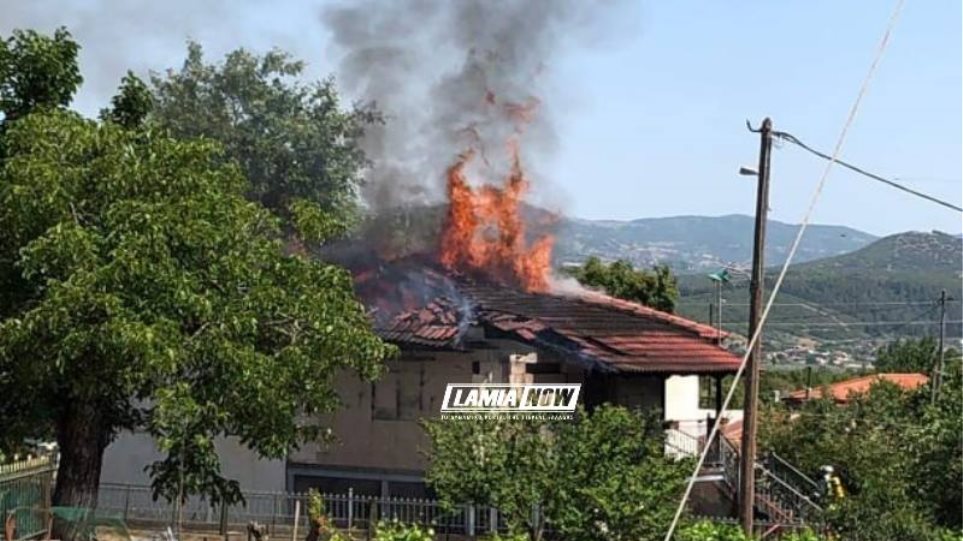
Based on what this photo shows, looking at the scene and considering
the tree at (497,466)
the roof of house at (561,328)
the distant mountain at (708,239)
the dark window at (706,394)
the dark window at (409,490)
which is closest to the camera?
the tree at (497,466)

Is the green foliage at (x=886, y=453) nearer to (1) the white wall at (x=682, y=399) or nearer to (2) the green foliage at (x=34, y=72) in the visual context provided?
(1) the white wall at (x=682, y=399)

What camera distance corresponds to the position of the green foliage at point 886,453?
69.4 ft

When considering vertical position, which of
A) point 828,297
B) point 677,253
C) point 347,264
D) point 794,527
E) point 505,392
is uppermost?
point 677,253

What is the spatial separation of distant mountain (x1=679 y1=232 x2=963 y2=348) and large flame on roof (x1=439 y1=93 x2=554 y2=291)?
5028 centimetres

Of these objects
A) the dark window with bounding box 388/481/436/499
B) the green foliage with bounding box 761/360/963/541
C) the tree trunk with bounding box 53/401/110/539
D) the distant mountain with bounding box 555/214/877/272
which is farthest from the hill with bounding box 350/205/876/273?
the tree trunk with bounding box 53/401/110/539

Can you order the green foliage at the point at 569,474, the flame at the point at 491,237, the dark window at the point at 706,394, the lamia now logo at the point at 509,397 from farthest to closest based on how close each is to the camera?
the dark window at the point at 706,394
the flame at the point at 491,237
the lamia now logo at the point at 509,397
the green foliage at the point at 569,474

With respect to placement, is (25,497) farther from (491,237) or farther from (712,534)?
(491,237)

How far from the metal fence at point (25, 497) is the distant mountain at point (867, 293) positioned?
64.4m

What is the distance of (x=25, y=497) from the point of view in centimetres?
1970

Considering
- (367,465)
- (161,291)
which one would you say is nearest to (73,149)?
(161,291)

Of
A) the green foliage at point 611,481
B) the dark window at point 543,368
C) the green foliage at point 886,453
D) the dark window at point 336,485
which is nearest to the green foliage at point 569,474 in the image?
the green foliage at point 611,481

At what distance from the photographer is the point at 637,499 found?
18938mm

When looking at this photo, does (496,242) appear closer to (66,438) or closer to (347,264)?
(347,264)

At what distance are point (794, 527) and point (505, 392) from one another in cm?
605
